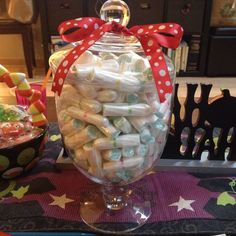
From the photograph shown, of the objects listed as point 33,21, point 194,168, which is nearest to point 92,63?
point 194,168

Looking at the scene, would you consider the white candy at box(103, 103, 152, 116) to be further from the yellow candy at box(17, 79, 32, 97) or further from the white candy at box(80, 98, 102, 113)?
the yellow candy at box(17, 79, 32, 97)

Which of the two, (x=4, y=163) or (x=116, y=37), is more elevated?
(x=116, y=37)

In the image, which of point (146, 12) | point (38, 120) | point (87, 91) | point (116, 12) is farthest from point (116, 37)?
point (146, 12)

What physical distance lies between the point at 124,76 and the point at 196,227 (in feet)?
0.97

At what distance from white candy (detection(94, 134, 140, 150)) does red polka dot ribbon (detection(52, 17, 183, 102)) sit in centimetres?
7

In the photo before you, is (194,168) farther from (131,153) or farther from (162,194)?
(131,153)

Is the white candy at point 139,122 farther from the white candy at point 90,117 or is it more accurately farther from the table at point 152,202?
the table at point 152,202

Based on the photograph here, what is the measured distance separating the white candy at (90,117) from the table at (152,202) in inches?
7.9

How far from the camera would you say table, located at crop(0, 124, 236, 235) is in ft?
1.70

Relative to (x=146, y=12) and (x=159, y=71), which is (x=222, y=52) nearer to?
(x=146, y=12)

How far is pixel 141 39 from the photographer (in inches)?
18.8

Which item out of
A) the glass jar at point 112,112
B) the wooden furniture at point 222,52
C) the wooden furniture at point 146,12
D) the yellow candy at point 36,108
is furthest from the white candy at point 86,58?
the wooden furniture at point 222,52

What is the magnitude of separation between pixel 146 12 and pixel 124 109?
187 cm

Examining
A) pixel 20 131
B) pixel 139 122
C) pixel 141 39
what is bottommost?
pixel 20 131
